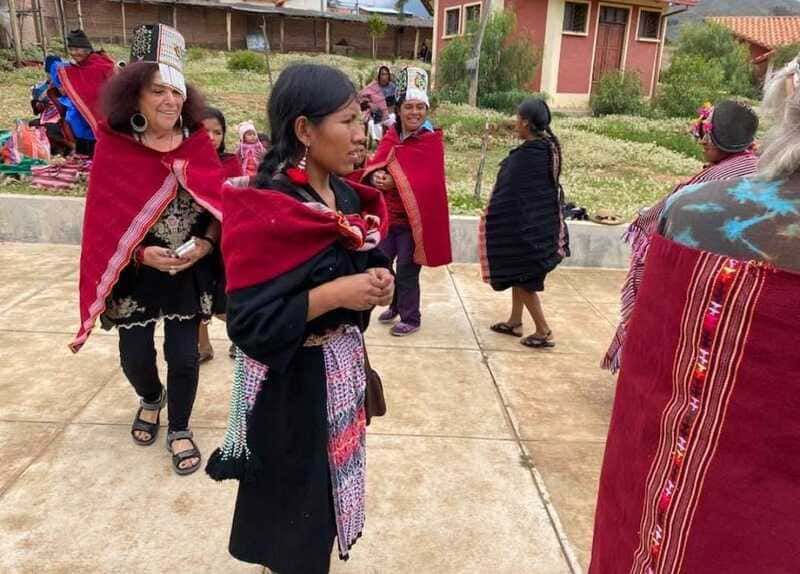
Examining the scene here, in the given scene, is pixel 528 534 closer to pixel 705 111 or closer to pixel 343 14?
pixel 705 111

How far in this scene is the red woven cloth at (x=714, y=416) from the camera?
1062mm

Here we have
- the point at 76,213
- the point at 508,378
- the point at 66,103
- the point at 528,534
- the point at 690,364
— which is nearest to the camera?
the point at 690,364

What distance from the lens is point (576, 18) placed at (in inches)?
872

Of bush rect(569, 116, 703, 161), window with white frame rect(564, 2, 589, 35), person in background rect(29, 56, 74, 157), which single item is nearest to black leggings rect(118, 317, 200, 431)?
person in background rect(29, 56, 74, 157)

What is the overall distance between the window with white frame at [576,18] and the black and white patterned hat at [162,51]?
70.3 feet

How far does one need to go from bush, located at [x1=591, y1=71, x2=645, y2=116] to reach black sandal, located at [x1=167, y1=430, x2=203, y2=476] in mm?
20289

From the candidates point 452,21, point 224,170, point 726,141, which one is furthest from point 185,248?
point 452,21

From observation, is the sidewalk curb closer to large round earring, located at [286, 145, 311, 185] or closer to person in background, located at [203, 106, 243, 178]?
person in background, located at [203, 106, 243, 178]

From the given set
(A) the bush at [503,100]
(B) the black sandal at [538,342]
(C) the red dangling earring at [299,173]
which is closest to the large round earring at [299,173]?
(C) the red dangling earring at [299,173]

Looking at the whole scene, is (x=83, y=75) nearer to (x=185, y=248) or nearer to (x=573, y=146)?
(x=185, y=248)

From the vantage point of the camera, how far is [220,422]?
3.36 metres

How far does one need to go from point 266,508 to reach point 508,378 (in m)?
2.33

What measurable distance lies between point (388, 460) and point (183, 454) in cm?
91

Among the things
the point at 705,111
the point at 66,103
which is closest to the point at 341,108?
the point at 705,111
